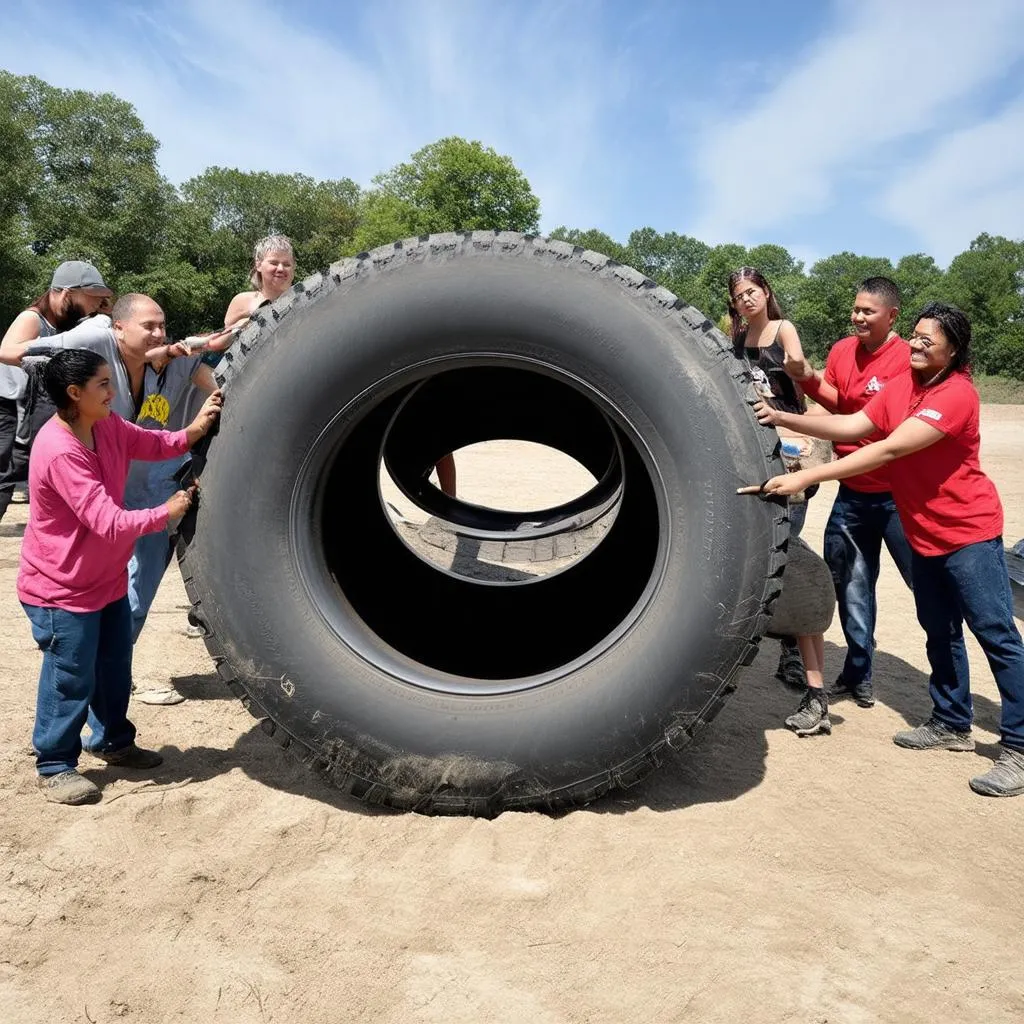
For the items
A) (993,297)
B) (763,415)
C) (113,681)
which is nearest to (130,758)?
(113,681)

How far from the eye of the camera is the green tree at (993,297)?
155 feet

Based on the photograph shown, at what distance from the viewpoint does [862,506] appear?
12.7 ft

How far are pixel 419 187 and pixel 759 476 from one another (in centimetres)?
4639

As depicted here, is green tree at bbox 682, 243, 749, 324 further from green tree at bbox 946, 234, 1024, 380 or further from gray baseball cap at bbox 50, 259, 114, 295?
gray baseball cap at bbox 50, 259, 114, 295

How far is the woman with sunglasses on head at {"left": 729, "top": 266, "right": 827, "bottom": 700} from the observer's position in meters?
3.89

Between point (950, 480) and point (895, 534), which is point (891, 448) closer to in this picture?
point (950, 480)

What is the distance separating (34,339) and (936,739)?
436 centimetres

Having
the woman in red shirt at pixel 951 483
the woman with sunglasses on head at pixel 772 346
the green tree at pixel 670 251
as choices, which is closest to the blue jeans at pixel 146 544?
the woman in red shirt at pixel 951 483

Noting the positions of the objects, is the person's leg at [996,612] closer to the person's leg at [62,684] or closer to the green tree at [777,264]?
the person's leg at [62,684]

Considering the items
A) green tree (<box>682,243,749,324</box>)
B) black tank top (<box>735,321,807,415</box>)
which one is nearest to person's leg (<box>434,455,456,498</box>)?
black tank top (<box>735,321,807,415</box>)

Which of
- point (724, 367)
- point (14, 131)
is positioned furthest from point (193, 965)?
point (14, 131)

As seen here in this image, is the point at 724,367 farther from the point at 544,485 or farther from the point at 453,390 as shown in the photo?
the point at 544,485

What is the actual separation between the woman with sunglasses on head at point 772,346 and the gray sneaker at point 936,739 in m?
0.46

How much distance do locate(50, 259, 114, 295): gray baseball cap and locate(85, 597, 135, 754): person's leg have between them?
201 cm
